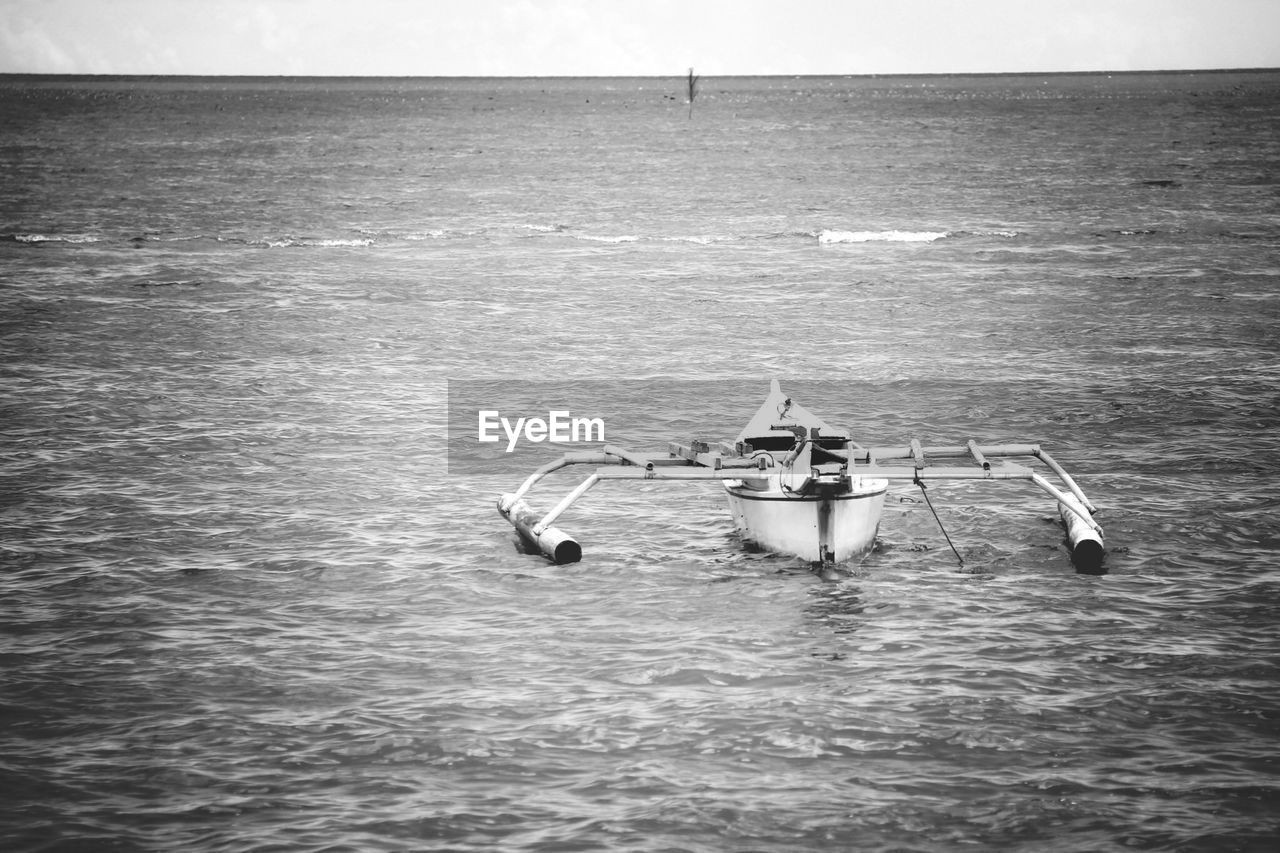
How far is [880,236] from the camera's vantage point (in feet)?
192

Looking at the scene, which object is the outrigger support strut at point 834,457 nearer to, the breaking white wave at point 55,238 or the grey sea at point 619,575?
the grey sea at point 619,575

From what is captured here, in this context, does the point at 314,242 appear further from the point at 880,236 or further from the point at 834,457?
the point at 834,457

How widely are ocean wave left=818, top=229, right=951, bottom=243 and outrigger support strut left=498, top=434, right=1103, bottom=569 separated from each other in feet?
127

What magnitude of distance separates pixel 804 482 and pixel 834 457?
1.44 m

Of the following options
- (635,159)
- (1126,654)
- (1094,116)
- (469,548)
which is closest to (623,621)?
(469,548)

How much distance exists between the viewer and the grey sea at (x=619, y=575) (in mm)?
11859

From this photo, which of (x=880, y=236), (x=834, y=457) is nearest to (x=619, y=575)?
(x=834, y=457)

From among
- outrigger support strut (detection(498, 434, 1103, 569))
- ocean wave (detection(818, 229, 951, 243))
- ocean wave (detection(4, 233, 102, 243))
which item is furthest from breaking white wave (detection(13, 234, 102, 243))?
outrigger support strut (detection(498, 434, 1103, 569))

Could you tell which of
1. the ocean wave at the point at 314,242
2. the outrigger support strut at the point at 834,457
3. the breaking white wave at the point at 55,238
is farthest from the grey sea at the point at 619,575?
the ocean wave at the point at 314,242

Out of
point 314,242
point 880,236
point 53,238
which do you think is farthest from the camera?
point 880,236

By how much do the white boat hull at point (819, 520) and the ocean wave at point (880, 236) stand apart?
40.5m

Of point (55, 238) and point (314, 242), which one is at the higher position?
point (55, 238)

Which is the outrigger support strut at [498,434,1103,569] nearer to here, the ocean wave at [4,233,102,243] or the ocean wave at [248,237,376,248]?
Answer: the ocean wave at [248,237,376,248]

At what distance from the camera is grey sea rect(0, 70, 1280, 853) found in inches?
467
